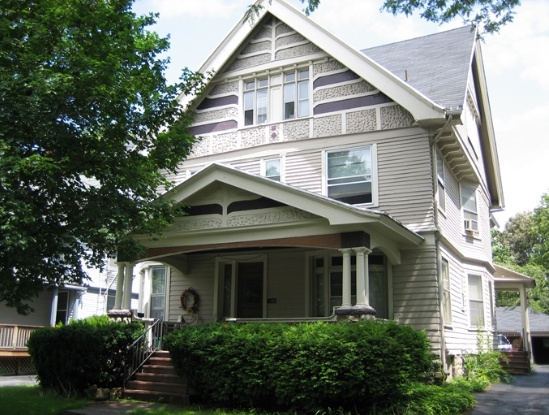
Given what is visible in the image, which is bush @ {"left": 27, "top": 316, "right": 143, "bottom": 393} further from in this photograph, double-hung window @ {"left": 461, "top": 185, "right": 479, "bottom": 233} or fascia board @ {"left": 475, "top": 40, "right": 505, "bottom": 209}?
fascia board @ {"left": 475, "top": 40, "right": 505, "bottom": 209}

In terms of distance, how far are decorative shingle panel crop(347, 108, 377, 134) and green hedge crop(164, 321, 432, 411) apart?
640 cm

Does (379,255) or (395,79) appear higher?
(395,79)

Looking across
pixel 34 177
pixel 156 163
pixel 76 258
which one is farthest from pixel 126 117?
pixel 76 258

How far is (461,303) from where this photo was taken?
16750 mm

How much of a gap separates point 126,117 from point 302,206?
3892 mm

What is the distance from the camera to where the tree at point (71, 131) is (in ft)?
28.4

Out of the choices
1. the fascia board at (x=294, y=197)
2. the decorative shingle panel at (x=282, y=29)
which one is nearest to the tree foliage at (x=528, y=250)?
the decorative shingle panel at (x=282, y=29)

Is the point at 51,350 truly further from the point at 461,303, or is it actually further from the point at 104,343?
the point at 461,303

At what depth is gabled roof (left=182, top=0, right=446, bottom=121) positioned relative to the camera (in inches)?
557

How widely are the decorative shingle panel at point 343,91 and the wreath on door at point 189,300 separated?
21.3ft

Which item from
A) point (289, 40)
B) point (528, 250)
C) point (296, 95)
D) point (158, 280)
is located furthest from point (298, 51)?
point (528, 250)

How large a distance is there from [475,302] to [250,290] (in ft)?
24.0

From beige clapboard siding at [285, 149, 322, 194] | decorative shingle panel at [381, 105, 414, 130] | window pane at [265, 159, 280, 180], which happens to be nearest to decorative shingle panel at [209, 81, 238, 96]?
window pane at [265, 159, 280, 180]

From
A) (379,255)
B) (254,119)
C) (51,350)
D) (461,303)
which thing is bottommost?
(51,350)
